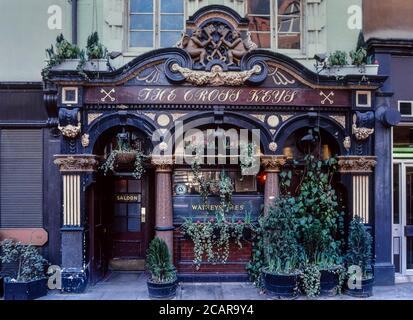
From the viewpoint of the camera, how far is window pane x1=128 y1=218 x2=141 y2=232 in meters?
9.42

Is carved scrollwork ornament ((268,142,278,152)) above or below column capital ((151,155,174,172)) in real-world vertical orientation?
above

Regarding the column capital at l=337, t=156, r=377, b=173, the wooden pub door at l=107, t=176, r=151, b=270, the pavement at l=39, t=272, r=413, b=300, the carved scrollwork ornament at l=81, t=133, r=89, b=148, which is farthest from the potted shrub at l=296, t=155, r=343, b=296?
the carved scrollwork ornament at l=81, t=133, r=89, b=148

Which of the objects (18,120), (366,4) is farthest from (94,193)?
(366,4)

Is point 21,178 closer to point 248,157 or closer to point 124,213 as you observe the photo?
point 124,213

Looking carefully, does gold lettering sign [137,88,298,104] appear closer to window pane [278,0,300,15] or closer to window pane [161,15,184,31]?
window pane [161,15,184,31]

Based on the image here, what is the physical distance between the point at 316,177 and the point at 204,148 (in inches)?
95.9

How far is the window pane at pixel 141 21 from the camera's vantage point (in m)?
8.78

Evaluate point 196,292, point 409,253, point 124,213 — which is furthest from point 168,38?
point 409,253

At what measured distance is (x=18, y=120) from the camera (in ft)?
27.3

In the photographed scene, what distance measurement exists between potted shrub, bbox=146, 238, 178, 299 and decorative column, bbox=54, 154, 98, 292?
4.75 feet

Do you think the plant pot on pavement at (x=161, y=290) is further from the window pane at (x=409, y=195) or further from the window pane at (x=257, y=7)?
the window pane at (x=257, y=7)

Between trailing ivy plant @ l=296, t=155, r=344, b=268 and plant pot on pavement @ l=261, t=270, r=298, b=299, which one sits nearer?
plant pot on pavement @ l=261, t=270, r=298, b=299

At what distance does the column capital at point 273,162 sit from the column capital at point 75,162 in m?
3.44

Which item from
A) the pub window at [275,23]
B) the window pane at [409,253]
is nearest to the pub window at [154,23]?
the pub window at [275,23]
